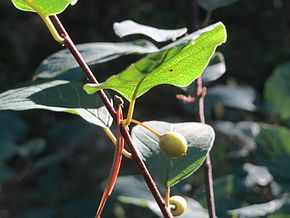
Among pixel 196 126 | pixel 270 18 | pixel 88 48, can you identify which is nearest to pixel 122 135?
pixel 196 126

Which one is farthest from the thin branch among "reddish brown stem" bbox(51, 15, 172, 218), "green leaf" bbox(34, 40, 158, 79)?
"reddish brown stem" bbox(51, 15, 172, 218)

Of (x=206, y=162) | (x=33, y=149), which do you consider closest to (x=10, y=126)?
(x=33, y=149)

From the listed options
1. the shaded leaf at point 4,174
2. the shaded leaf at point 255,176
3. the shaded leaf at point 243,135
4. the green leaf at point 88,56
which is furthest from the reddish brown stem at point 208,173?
the shaded leaf at point 4,174

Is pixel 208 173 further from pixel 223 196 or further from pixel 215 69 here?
pixel 223 196

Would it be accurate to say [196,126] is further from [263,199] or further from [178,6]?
[178,6]

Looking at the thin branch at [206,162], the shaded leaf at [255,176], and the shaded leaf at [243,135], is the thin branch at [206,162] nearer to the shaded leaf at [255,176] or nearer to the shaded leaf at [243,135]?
the shaded leaf at [255,176]

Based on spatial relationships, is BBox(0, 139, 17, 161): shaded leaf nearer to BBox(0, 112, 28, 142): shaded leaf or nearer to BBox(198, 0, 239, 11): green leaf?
BBox(0, 112, 28, 142): shaded leaf
